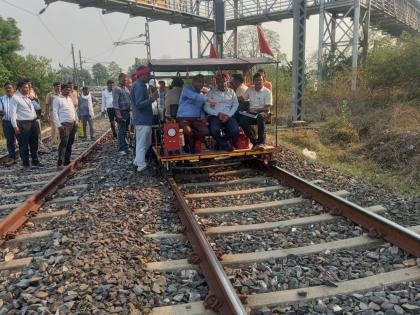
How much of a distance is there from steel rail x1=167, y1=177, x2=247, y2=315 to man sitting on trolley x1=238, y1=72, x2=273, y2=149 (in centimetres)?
333

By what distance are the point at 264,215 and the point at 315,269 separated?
1514 millimetres

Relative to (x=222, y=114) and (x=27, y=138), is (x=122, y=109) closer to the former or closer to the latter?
(x=27, y=138)

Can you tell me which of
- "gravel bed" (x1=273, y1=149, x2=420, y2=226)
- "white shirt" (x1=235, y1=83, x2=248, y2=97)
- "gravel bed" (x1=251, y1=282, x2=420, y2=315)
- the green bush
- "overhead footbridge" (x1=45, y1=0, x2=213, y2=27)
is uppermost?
"overhead footbridge" (x1=45, y1=0, x2=213, y2=27)

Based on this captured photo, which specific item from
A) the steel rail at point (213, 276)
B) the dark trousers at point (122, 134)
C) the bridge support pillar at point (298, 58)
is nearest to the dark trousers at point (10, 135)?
the dark trousers at point (122, 134)

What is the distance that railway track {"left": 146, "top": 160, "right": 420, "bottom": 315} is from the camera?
309 cm

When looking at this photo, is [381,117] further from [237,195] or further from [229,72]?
[237,195]

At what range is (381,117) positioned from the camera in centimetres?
1107

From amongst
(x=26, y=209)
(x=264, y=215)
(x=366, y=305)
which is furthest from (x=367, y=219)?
(x=26, y=209)

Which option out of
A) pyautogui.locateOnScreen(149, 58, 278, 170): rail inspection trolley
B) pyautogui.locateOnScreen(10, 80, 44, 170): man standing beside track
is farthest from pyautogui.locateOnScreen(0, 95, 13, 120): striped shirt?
pyautogui.locateOnScreen(149, 58, 278, 170): rail inspection trolley

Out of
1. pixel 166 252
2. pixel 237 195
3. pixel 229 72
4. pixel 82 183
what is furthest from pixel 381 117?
pixel 166 252

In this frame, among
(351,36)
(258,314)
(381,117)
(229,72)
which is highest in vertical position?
(351,36)

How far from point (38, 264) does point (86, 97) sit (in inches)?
399

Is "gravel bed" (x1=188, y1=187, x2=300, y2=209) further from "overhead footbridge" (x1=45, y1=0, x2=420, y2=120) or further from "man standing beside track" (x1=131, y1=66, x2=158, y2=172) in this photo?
"overhead footbridge" (x1=45, y1=0, x2=420, y2=120)

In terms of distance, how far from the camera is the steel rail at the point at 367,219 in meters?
3.73
